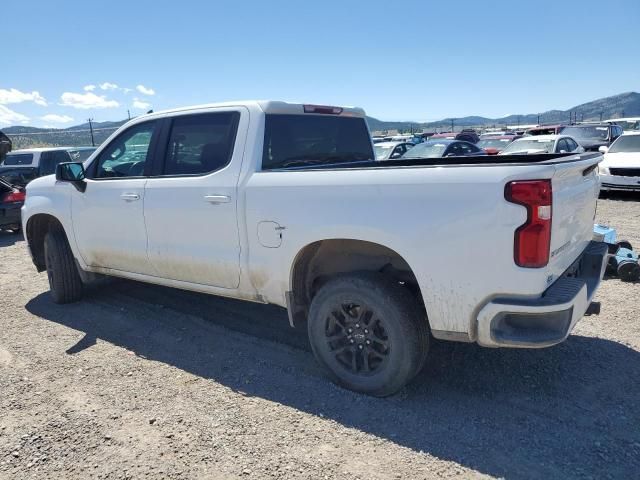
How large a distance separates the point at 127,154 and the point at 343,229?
264cm

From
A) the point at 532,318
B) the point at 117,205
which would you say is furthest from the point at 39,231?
the point at 532,318

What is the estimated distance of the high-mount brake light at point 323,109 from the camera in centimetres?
429

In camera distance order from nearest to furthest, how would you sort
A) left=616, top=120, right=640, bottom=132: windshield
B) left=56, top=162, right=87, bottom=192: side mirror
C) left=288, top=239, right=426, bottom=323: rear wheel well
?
left=288, top=239, right=426, bottom=323: rear wheel well
left=56, top=162, right=87, bottom=192: side mirror
left=616, top=120, right=640, bottom=132: windshield

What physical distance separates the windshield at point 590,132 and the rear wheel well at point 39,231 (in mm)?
19125

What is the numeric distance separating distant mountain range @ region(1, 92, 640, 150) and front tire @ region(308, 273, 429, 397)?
64.0 ft

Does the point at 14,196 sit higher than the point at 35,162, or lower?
lower

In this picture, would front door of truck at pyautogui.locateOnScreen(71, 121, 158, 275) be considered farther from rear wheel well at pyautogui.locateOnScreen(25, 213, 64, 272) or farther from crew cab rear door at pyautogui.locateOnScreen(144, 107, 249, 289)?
rear wheel well at pyautogui.locateOnScreen(25, 213, 64, 272)

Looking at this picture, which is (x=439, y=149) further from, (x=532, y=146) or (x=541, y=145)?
(x=541, y=145)

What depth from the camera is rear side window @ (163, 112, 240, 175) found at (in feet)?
13.1

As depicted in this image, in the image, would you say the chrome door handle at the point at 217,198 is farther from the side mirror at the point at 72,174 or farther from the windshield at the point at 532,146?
the windshield at the point at 532,146

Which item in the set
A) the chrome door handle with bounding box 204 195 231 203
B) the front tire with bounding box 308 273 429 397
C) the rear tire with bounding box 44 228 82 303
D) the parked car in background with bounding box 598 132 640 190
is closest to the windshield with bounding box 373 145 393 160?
the parked car in background with bounding box 598 132 640 190

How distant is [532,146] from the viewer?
581 inches

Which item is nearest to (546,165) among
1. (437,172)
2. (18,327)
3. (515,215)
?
(515,215)

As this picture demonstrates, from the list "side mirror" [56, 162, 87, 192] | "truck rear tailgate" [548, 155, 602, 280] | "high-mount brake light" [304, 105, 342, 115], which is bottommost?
"truck rear tailgate" [548, 155, 602, 280]
